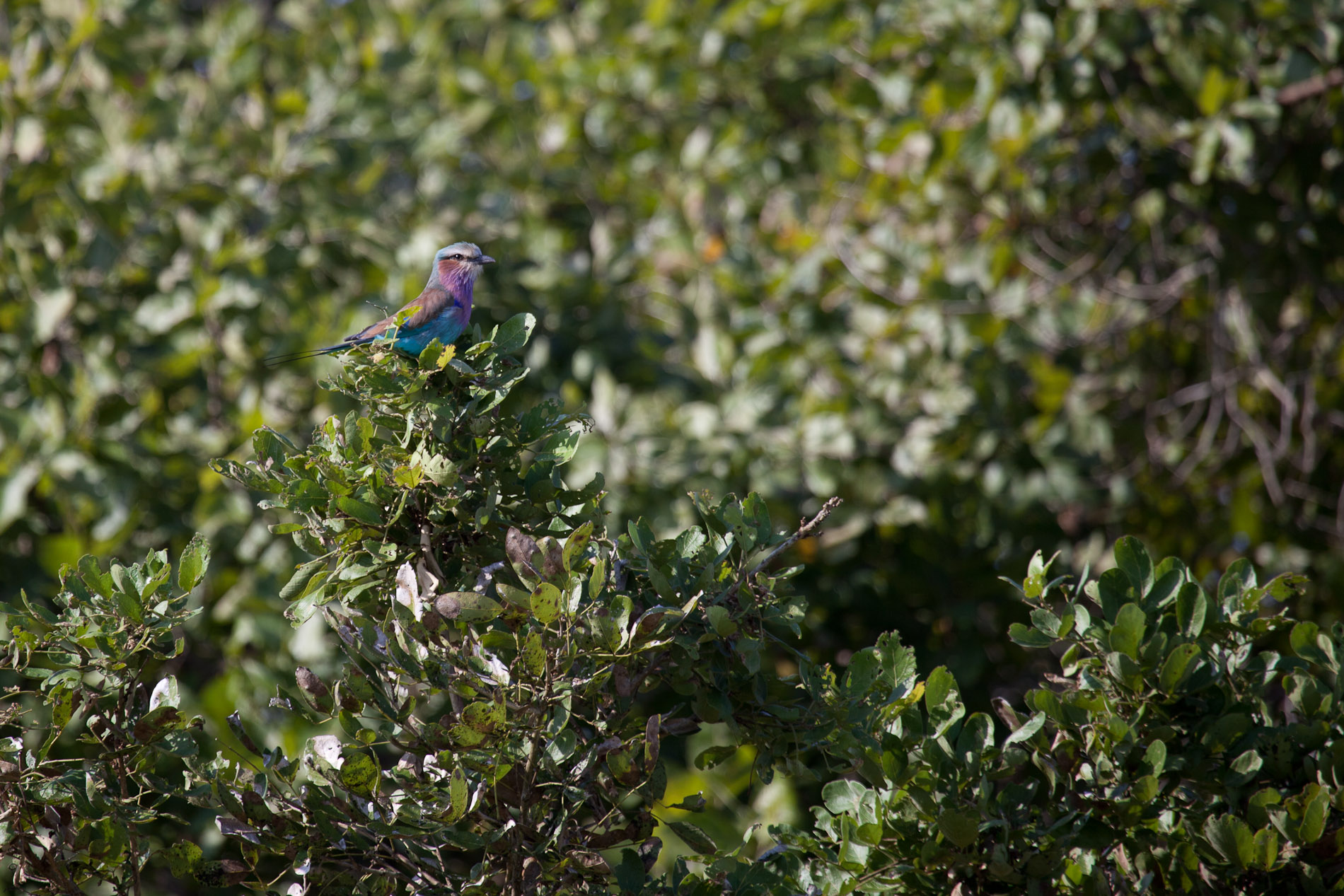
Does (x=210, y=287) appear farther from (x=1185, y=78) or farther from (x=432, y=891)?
(x=1185, y=78)

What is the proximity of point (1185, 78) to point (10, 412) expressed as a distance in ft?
13.1

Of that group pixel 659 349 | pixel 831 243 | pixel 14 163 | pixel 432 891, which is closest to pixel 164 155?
pixel 14 163

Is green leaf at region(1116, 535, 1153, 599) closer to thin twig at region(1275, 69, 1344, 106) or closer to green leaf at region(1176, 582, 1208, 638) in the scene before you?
green leaf at region(1176, 582, 1208, 638)

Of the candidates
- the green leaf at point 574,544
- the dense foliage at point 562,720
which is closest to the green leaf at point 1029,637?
the dense foliage at point 562,720

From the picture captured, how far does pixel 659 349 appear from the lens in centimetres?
440

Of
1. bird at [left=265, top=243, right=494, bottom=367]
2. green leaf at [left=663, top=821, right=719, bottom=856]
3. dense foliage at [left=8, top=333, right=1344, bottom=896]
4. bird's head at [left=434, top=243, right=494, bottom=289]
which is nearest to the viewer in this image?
dense foliage at [left=8, top=333, right=1344, bottom=896]

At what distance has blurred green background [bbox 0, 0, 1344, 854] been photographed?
381cm

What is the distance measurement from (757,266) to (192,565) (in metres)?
3.10

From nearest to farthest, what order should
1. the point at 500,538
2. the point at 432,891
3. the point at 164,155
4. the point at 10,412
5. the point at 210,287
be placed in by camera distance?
the point at 432,891, the point at 500,538, the point at 10,412, the point at 210,287, the point at 164,155

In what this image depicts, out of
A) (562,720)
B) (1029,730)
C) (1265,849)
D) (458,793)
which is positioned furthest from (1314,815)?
(458,793)

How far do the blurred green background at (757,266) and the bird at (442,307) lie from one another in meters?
1.42

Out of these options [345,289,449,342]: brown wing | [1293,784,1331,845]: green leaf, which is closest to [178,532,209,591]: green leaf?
[345,289,449,342]: brown wing

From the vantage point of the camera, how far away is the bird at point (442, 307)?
2.20m

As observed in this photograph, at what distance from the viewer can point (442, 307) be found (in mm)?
2281
